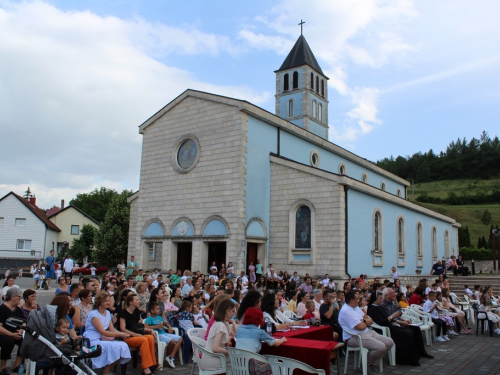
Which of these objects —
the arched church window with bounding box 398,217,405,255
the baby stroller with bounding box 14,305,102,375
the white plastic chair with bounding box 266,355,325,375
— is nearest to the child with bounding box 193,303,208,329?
the baby stroller with bounding box 14,305,102,375

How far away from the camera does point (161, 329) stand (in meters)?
8.49

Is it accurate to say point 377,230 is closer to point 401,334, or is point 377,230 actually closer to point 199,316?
point 401,334

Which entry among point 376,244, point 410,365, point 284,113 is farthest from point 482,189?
point 410,365

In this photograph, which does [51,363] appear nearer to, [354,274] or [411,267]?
[354,274]

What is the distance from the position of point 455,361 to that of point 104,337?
6686 millimetres

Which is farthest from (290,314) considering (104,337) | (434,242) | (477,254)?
(477,254)

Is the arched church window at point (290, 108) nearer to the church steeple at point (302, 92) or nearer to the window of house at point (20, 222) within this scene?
the church steeple at point (302, 92)

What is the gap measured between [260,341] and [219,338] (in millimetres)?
550

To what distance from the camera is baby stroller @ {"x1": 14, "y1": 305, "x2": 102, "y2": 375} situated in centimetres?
579

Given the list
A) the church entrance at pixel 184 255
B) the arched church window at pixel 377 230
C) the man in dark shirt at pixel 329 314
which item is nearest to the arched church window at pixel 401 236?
the arched church window at pixel 377 230

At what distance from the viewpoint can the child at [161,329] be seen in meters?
8.24

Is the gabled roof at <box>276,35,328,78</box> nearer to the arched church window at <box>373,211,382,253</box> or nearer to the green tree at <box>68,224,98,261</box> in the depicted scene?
the arched church window at <box>373,211,382,253</box>

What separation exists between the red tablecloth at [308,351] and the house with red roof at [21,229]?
41.6 meters

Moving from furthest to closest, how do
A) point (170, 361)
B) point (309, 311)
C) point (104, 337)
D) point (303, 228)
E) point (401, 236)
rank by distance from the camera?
point (401, 236), point (303, 228), point (309, 311), point (170, 361), point (104, 337)
